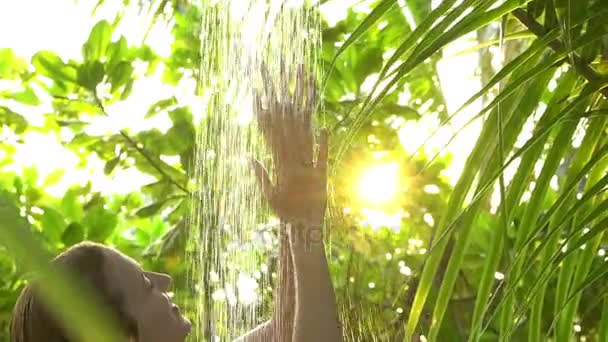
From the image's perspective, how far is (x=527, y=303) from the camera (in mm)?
528

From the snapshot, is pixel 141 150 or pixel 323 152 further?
pixel 141 150

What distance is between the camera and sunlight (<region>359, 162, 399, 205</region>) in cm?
133

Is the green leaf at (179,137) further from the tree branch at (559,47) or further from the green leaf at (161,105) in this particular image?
the tree branch at (559,47)

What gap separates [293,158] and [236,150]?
132mm

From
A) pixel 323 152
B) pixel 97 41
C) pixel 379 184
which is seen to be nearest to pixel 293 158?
pixel 323 152

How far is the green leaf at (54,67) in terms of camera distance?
147 centimetres

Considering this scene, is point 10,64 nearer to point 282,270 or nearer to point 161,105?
point 161,105

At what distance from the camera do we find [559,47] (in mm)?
504

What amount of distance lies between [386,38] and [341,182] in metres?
0.34

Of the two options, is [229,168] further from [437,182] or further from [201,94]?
[437,182]

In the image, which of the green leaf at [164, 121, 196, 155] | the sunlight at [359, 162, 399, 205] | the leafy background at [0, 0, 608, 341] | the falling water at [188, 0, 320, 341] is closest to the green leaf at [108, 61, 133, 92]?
the leafy background at [0, 0, 608, 341]

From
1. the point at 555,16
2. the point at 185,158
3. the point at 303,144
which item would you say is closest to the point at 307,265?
the point at 303,144

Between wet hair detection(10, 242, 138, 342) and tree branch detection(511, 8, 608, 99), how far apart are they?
34 centimetres

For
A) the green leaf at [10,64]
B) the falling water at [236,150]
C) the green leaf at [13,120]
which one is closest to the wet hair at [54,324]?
the falling water at [236,150]
